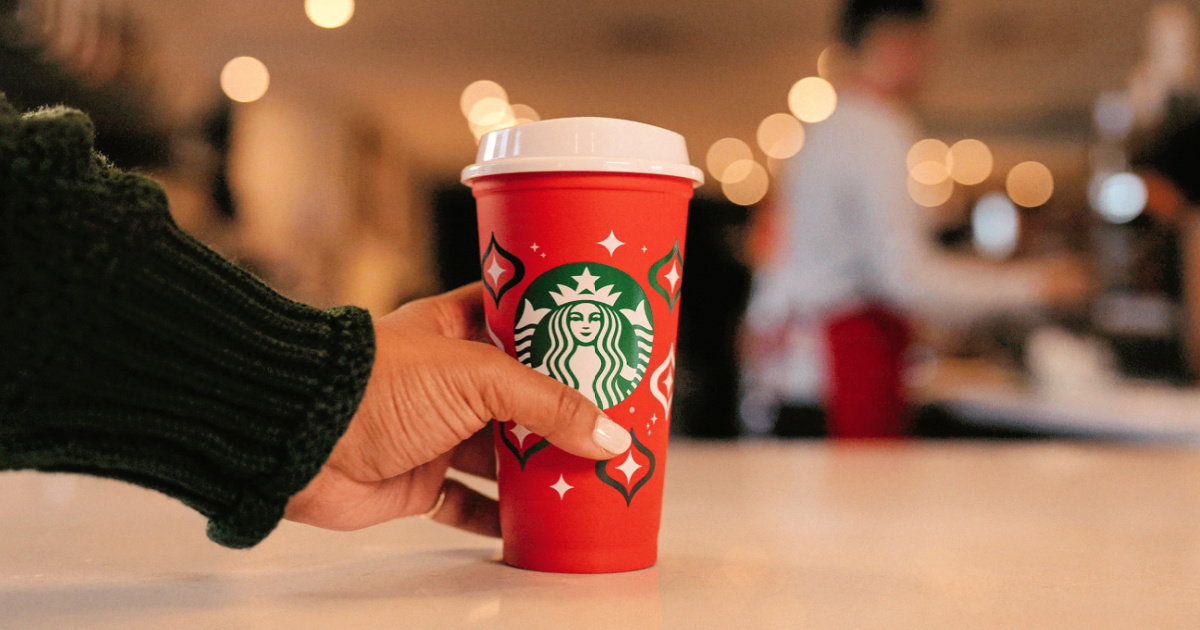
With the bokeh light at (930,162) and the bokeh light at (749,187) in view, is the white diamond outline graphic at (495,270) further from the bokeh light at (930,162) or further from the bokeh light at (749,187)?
the bokeh light at (749,187)

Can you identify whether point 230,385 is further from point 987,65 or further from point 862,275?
point 987,65

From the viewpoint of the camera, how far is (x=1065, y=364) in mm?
2758

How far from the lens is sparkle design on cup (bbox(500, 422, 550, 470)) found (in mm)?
583

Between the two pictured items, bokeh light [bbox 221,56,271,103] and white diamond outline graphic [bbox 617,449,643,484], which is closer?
white diamond outline graphic [bbox 617,449,643,484]

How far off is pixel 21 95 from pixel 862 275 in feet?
7.22

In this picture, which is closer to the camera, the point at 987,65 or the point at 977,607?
the point at 977,607

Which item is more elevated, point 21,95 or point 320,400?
point 21,95

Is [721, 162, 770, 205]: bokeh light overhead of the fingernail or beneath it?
overhead

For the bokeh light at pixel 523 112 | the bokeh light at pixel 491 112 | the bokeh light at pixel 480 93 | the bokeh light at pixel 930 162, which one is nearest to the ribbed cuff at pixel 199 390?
the bokeh light at pixel 491 112

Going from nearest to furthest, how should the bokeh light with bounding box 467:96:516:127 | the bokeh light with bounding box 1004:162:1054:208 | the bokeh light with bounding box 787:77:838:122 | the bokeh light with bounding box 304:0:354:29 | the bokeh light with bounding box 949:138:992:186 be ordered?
the bokeh light with bounding box 304:0:354:29
the bokeh light with bounding box 787:77:838:122
the bokeh light with bounding box 467:96:516:127
the bokeh light with bounding box 949:138:992:186
the bokeh light with bounding box 1004:162:1054:208

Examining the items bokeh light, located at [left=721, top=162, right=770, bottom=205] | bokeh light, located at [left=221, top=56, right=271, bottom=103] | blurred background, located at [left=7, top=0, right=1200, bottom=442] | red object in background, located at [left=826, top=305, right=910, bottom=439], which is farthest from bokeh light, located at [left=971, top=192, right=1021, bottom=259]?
bokeh light, located at [left=221, top=56, right=271, bottom=103]

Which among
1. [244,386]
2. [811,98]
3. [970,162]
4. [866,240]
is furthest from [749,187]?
[244,386]

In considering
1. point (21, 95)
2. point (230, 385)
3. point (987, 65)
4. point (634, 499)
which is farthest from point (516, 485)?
point (987, 65)

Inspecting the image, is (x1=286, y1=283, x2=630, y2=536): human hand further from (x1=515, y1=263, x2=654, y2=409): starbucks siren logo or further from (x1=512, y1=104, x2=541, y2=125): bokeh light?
(x1=512, y1=104, x2=541, y2=125): bokeh light
